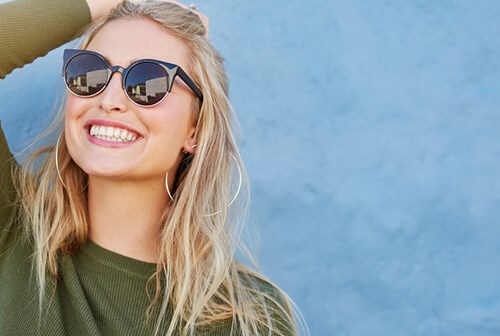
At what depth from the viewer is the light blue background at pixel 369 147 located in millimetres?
2961

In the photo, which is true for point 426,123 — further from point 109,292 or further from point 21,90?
point 21,90

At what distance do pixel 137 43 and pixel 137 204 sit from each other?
54cm

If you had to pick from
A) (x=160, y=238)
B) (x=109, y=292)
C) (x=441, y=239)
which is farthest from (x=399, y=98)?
(x=109, y=292)

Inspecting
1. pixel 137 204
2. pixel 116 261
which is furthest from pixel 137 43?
pixel 116 261

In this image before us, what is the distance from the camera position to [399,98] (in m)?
3.03

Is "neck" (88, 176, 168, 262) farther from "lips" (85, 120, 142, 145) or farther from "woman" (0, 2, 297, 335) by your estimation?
"lips" (85, 120, 142, 145)

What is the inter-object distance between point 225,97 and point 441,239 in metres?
0.97

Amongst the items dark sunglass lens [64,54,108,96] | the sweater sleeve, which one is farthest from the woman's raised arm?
dark sunglass lens [64,54,108,96]

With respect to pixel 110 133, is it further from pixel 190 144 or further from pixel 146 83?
pixel 190 144

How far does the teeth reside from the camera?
2.45m

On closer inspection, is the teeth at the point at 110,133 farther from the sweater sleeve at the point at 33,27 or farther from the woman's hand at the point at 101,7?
the woman's hand at the point at 101,7

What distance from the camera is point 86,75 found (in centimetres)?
247

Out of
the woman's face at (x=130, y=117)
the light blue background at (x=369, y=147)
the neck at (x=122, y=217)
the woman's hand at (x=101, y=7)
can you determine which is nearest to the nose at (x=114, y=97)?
the woman's face at (x=130, y=117)

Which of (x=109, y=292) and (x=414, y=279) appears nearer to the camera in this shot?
(x=109, y=292)
